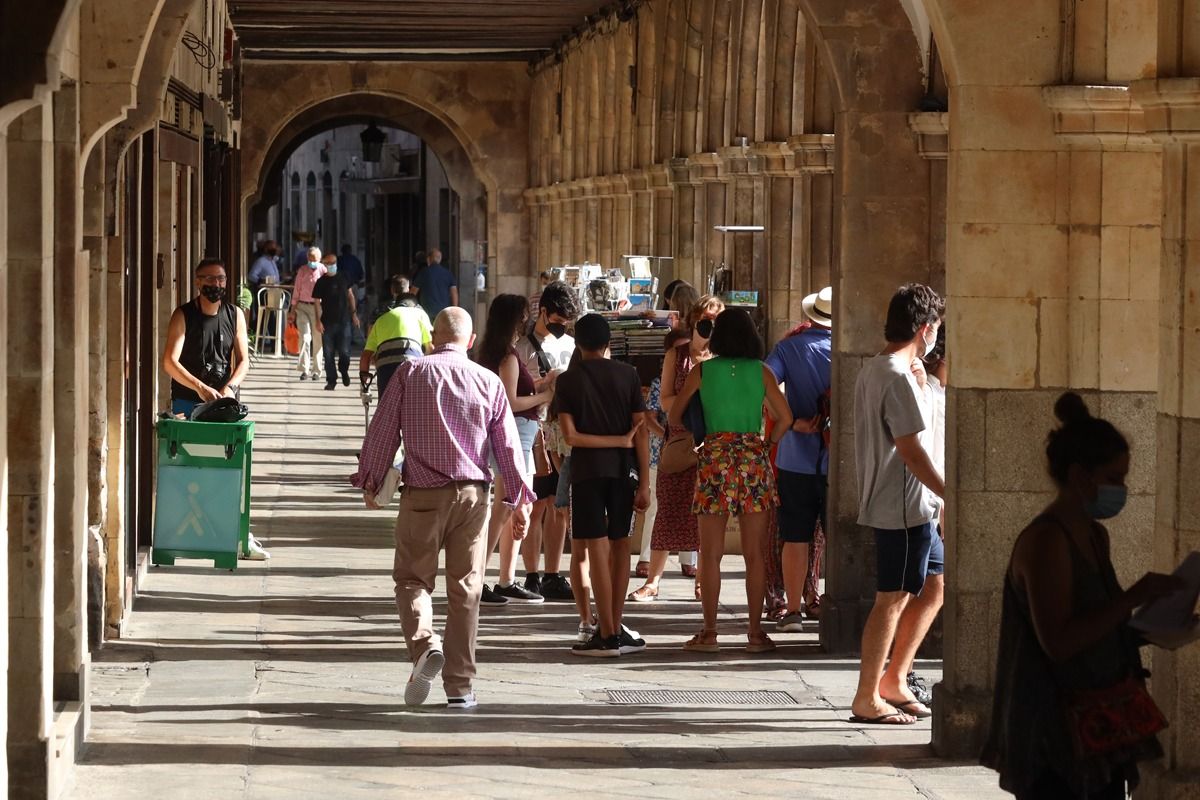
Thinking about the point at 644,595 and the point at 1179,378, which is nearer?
the point at 1179,378

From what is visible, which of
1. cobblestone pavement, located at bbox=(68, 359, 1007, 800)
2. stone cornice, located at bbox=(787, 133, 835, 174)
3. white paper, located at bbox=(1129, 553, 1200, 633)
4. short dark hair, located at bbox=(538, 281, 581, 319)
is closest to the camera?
white paper, located at bbox=(1129, 553, 1200, 633)

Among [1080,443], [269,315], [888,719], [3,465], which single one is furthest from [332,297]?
[1080,443]

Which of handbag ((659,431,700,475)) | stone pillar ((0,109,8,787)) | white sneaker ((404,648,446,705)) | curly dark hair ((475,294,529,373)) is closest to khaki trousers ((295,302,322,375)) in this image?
curly dark hair ((475,294,529,373))

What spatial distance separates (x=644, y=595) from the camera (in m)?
11.6

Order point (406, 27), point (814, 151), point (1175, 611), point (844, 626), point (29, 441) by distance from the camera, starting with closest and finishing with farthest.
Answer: point (1175, 611) → point (29, 441) → point (844, 626) → point (814, 151) → point (406, 27)

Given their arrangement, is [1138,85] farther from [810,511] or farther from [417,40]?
[417,40]

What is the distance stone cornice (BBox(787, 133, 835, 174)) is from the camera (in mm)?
14422

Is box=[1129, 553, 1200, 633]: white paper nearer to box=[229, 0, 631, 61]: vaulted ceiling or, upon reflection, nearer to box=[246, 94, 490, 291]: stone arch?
box=[229, 0, 631, 61]: vaulted ceiling

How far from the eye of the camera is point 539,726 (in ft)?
27.2

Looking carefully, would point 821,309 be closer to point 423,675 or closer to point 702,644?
point 702,644

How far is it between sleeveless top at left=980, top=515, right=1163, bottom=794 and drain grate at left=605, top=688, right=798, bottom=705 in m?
3.64

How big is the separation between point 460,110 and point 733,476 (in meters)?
24.7

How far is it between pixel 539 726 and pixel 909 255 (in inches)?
117

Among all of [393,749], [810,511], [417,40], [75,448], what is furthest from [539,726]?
[417,40]
